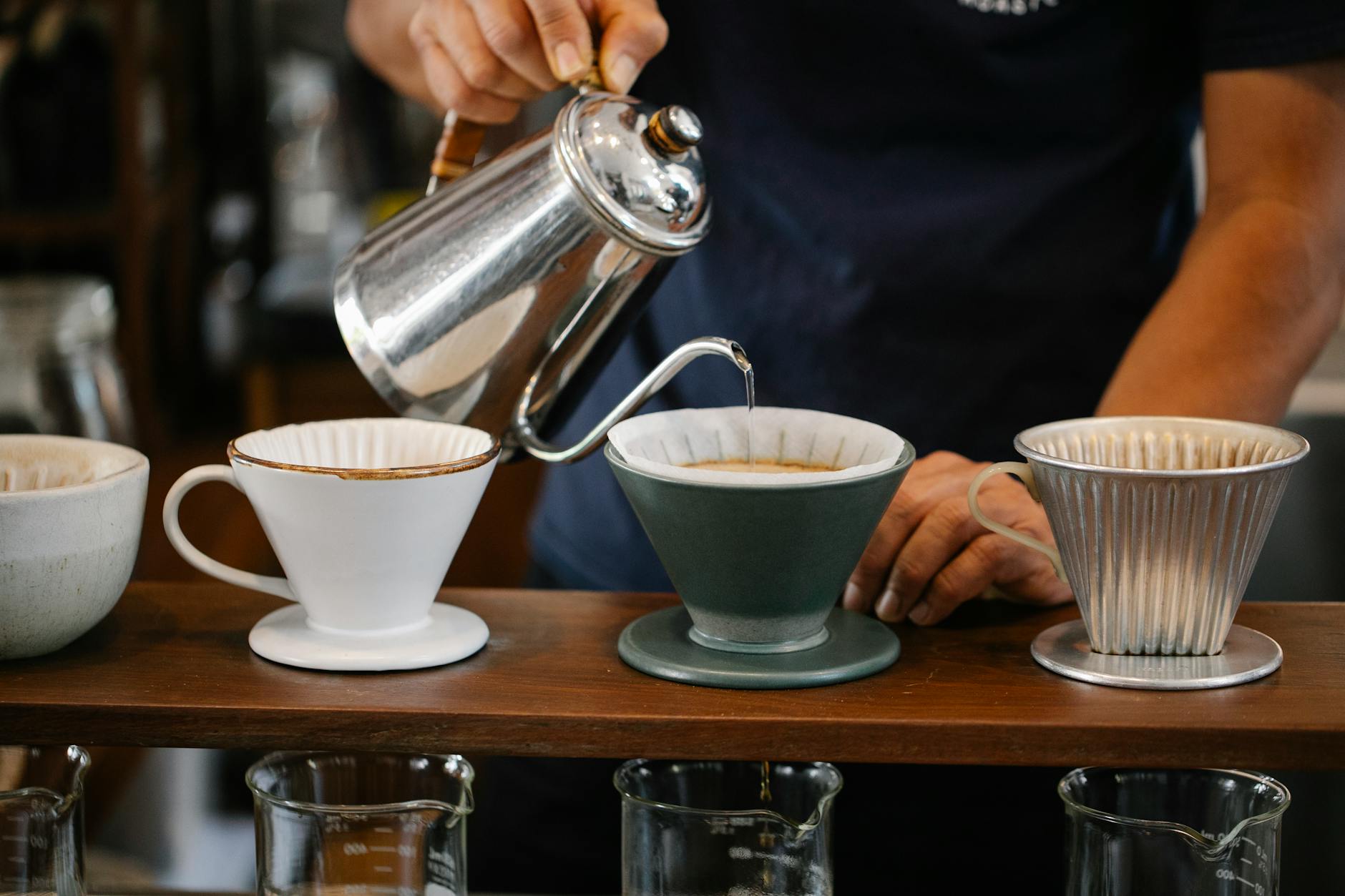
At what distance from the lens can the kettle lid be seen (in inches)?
32.4

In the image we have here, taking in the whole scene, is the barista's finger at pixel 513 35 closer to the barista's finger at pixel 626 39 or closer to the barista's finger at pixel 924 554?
the barista's finger at pixel 626 39

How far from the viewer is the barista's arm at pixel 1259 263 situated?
3.49 feet

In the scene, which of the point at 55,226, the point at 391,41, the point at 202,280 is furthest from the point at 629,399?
the point at 202,280

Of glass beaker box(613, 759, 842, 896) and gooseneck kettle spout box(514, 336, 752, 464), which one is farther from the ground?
gooseneck kettle spout box(514, 336, 752, 464)

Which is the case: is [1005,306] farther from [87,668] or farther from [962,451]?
[87,668]

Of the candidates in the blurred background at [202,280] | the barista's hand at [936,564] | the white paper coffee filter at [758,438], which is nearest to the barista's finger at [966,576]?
the barista's hand at [936,564]

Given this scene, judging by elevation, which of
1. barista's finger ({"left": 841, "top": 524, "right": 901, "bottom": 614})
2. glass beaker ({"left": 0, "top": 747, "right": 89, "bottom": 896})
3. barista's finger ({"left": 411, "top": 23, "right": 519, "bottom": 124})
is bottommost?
glass beaker ({"left": 0, "top": 747, "right": 89, "bottom": 896})

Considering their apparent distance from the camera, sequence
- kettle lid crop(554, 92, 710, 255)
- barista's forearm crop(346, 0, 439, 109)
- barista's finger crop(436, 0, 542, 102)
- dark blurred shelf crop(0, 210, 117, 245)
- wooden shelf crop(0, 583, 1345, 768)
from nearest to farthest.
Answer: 1. wooden shelf crop(0, 583, 1345, 768)
2. kettle lid crop(554, 92, 710, 255)
3. barista's finger crop(436, 0, 542, 102)
4. barista's forearm crop(346, 0, 439, 109)
5. dark blurred shelf crop(0, 210, 117, 245)

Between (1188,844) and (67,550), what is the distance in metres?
0.61

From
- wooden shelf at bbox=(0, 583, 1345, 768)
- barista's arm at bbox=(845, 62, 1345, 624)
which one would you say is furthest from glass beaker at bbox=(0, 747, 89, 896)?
barista's arm at bbox=(845, 62, 1345, 624)

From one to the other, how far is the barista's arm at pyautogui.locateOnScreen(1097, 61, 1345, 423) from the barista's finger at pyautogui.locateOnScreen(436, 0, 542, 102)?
51 centimetres

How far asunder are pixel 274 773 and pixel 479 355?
28 centimetres

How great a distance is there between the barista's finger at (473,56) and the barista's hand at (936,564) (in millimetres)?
393

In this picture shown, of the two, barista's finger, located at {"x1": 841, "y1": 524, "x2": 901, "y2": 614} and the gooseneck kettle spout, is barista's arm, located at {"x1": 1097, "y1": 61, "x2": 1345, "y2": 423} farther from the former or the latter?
the gooseneck kettle spout
